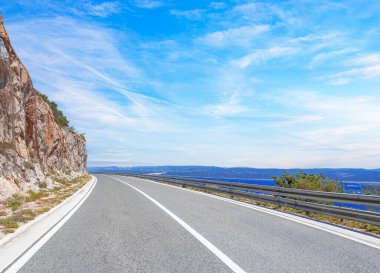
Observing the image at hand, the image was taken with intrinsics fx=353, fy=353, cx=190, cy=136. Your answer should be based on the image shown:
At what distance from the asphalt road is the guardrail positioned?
3.82 ft

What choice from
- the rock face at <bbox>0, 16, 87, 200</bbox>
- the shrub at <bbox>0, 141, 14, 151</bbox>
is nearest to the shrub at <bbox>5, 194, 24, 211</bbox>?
the rock face at <bbox>0, 16, 87, 200</bbox>

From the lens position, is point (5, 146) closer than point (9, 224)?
No

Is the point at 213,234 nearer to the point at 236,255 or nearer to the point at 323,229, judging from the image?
the point at 236,255

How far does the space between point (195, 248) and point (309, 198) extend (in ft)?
18.7

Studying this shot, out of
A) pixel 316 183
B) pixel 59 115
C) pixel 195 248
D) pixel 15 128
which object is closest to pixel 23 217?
pixel 195 248

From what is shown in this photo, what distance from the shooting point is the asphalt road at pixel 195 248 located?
5.20 meters

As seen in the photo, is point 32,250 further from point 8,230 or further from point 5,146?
point 5,146

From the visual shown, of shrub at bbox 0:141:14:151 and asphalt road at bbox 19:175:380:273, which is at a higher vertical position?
shrub at bbox 0:141:14:151

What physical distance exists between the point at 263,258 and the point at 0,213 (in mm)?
8851

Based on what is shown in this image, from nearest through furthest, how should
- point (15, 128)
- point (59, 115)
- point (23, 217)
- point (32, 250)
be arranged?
point (32, 250)
point (23, 217)
point (15, 128)
point (59, 115)

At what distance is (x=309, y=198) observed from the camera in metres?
10.8

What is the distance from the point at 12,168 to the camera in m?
18.7

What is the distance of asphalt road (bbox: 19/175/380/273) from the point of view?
17.1 ft

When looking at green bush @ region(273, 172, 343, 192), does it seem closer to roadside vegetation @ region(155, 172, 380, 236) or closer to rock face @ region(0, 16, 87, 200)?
roadside vegetation @ region(155, 172, 380, 236)
